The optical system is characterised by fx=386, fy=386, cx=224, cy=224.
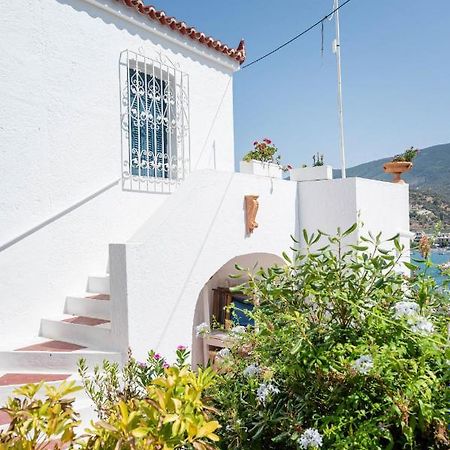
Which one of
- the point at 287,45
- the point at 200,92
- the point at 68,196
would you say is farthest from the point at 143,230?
the point at 287,45

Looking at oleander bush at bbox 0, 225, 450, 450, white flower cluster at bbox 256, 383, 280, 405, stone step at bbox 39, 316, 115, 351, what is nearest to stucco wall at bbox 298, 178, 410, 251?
stone step at bbox 39, 316, 115, 351

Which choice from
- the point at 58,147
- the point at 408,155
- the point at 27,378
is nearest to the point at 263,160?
the point at 408,155

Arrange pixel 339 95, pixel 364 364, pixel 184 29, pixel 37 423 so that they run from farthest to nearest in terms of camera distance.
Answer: pixel 339 95 → pixel 184 29 → pixel 364 364 → pixel 37 423

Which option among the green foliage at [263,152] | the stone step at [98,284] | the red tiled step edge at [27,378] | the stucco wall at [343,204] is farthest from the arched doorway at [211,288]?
the red tiled step edge at [27,378]

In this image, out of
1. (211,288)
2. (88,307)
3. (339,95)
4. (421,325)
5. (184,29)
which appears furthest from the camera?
(339,95)

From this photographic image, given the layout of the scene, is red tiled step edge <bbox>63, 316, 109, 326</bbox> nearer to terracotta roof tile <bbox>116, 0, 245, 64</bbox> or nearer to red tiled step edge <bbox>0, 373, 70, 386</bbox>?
red tiled step edge <bbox>0, 373, 70, 386</bbox>

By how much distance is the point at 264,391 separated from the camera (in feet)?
7.84

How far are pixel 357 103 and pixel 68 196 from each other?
10301mm

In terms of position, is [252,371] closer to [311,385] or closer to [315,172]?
[311,385]

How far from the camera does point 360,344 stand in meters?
2.40

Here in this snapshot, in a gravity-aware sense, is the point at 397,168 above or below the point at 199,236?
above

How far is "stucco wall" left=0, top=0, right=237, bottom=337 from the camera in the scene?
18.8ft

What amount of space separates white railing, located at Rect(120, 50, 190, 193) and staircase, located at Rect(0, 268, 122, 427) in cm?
273

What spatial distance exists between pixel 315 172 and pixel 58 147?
5461mm
